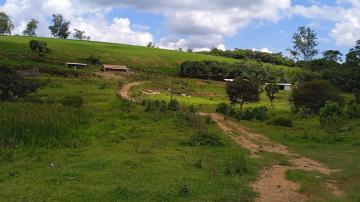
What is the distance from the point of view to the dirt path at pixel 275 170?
1706 centimetres

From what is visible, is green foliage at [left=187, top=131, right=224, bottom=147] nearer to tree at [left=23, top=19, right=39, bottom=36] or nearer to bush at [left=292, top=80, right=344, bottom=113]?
bush at [left=292, top=80, right=344, bottom=113]

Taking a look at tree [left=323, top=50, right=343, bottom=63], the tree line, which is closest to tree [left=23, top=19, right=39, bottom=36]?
the tree line

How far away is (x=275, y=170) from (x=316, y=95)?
3483 centimetres

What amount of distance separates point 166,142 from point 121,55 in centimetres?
10825

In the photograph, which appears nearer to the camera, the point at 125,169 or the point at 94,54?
the point at 125,169

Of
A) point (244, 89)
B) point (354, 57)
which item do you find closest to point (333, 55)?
point (354, 57)

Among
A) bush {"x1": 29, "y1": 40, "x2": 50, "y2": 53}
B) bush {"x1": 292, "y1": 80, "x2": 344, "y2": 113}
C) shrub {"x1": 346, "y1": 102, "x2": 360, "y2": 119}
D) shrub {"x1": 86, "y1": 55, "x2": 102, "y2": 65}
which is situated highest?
bush {"x1": 29, "y1": 40, "x2": 50, "y2": 53}

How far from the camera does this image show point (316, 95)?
54.8 m

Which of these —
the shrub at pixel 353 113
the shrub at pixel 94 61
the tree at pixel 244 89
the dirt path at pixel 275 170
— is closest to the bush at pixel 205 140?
the dirt path at pixel 275 170

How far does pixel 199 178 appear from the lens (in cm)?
1859

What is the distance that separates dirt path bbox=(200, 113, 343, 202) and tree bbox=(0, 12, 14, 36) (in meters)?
145

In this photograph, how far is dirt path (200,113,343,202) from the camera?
56.0 ft

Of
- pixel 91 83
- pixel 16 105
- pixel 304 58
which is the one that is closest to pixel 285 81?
pixel 304 58

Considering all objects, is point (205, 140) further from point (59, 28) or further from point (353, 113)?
point (59, 28)
